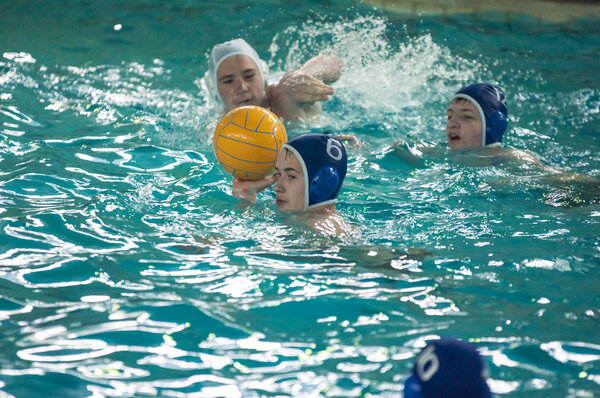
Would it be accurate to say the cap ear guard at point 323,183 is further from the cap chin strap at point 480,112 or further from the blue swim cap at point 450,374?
the blue swim cap at point 450,374

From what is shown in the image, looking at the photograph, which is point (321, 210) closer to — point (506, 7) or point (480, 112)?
point (480, 112)

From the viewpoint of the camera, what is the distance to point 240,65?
6.65 meters

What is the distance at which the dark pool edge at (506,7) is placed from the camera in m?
11.5

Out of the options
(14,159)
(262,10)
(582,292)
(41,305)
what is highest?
(262,10)

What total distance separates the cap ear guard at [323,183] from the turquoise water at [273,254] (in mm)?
333

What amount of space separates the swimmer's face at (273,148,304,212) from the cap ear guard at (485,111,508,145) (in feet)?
8.24

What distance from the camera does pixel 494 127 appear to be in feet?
20.1

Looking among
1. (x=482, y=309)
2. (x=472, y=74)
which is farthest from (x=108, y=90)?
(x=482, y=309)

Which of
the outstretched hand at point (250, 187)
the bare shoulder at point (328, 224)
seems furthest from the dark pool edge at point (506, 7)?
the bare shoulder at point (328, 224)

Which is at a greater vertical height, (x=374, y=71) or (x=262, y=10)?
(x=262, y=10)

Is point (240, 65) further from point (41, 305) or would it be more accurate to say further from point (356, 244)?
point (41, 305)

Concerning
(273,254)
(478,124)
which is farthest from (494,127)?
(273,254)

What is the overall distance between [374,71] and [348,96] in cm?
105

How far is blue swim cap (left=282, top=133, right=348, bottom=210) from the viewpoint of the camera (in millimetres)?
4320
